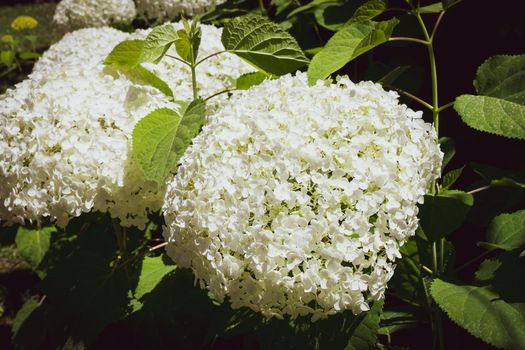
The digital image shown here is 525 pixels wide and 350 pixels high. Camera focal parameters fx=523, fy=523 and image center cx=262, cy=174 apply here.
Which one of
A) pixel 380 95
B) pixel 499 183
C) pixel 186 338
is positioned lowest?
pixel 186 338

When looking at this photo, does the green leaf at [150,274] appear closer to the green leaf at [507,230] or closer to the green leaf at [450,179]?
the green leaf at [450,179]

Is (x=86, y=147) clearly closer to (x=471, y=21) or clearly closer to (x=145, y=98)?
(x=145, y=98)

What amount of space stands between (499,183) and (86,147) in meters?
1.43

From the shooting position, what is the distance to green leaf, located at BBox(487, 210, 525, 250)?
180 centimetres

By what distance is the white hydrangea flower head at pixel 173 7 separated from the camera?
15.1 ft

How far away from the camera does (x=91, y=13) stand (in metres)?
5.12

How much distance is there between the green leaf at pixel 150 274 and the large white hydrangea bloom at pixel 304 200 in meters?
0.53

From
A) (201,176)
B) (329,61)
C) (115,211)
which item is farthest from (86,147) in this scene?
(329,61)

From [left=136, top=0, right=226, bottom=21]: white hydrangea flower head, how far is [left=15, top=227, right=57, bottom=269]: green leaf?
2.51 m

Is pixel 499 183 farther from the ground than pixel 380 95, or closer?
closer

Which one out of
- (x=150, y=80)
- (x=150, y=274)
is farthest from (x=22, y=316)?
(x=150, y=80)

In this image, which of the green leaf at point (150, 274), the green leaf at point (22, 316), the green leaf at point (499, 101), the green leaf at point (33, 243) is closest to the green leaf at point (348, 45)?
the green leaf at point (499, 101)

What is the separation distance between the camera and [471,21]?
8.91ft

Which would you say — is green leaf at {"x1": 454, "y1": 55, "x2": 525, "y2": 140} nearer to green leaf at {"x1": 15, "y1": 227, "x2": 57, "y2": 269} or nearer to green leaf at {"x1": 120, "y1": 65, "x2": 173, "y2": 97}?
green leaf at {"x1": 120, "y1": 65, "x2": 173, "y2": 97}
